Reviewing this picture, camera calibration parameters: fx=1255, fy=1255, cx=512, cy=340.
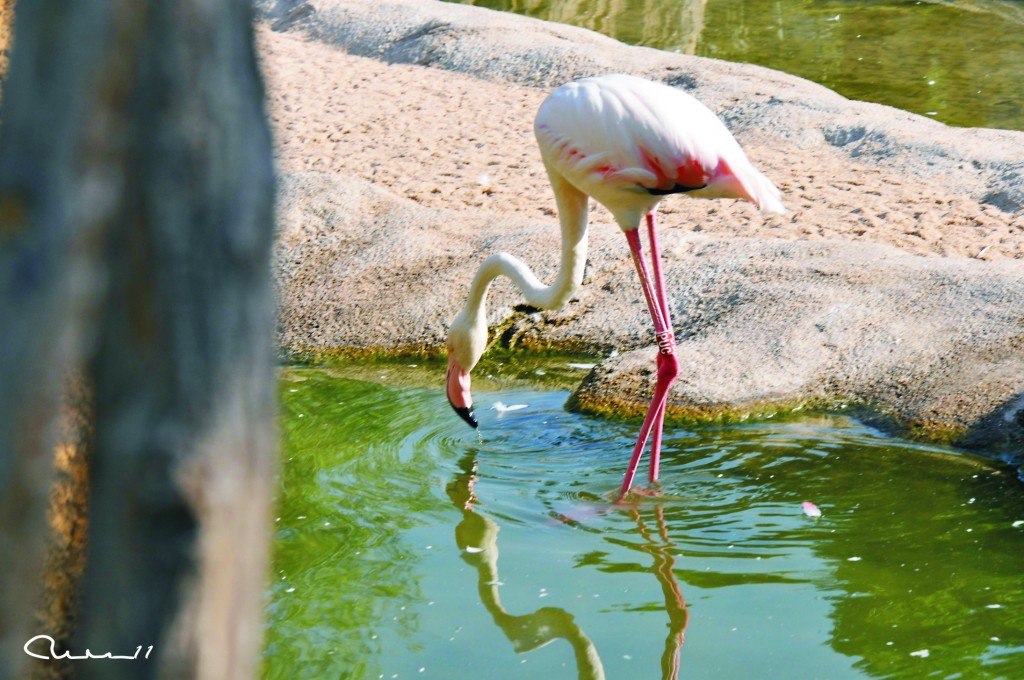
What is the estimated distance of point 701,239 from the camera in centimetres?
579

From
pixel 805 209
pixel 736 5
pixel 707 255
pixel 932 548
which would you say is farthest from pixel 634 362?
pixel 736 5

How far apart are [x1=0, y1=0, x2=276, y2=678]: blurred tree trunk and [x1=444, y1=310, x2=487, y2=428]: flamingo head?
10.7ft

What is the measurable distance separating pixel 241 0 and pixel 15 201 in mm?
274

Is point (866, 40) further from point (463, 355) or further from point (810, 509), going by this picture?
point (810, 509)

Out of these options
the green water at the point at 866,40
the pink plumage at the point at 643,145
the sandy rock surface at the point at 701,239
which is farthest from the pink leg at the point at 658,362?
the green water at the point at 866,40

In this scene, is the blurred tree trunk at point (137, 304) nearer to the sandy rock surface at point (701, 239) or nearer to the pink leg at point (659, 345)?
Result: the sandy rock surface at point (701, 239)

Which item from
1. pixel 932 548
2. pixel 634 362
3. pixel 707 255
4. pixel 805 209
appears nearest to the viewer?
pixel 932 548

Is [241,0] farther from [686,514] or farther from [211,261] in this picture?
Result: [686,514]

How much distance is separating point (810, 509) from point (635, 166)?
1.22 meters

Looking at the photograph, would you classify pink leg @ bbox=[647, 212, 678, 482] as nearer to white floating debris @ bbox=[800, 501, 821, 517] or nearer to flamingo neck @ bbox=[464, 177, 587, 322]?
flamingo neck @ bbox=[464, 177, 587, 322]

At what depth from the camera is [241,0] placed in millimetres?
1159

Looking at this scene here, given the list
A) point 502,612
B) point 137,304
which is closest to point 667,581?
point 502,612

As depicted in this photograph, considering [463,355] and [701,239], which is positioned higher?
[701,239]

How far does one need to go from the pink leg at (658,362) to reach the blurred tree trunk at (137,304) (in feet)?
9.86
